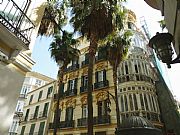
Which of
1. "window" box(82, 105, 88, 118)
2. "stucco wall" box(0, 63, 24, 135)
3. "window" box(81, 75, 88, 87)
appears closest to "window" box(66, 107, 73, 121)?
"window" box(82, 105, 88, 118)

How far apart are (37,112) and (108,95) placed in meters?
15.4

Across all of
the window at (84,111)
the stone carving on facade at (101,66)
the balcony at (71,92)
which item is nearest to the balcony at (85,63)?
the stone carving on facade at (101,66)

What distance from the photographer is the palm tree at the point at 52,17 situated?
1198cm

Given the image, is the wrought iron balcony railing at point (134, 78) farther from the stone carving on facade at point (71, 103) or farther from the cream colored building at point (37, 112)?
the cream colored building at point (37, 112)

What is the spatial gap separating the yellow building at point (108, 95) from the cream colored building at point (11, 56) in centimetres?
1108

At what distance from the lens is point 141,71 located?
63.1 ft

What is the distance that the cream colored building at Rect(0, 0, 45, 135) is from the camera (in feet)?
16.3

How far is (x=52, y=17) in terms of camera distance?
12.2 meters

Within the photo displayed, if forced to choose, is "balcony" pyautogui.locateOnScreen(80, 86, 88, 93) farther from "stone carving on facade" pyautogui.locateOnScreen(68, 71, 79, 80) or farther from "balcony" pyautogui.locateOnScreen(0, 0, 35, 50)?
"balcony" pyautogui.locateOnScreen(0, 0, 35, 50)

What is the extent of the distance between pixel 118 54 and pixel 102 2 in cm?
498

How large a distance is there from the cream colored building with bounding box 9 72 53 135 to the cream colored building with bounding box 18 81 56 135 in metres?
0.91

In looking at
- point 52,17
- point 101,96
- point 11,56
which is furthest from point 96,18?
point 101,96

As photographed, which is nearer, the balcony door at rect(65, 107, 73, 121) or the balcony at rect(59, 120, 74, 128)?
the balcony at rect(59, 120, 74, 128)

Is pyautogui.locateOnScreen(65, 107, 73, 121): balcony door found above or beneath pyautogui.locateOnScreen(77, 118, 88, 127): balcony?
above
